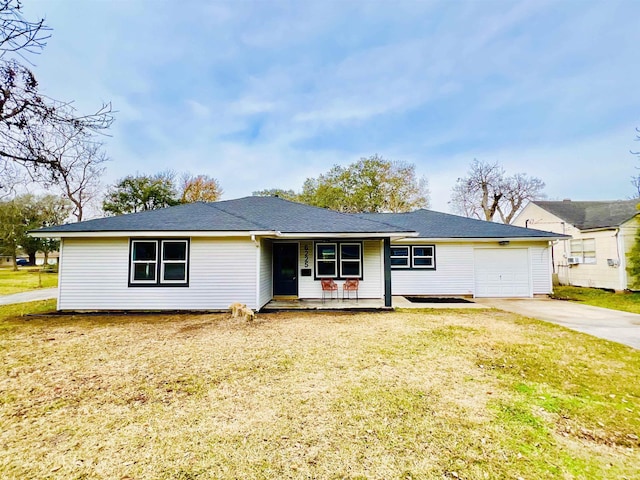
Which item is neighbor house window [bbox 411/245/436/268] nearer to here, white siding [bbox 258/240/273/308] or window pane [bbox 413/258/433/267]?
window pane [bbox 413/258/433/267]

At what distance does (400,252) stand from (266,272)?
5.78 meters

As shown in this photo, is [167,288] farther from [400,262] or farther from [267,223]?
[400,262]

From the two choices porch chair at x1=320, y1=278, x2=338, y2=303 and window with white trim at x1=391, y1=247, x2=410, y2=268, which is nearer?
porch chair at x1=320, y1=278, x2=338, y2=303

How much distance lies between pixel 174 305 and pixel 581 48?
18799 millimetres

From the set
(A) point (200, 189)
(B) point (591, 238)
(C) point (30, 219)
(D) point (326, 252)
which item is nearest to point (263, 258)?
(D) point (326, 252)

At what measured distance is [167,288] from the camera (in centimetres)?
899

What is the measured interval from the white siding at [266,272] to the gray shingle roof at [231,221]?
0.87m

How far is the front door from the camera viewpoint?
10867 mm

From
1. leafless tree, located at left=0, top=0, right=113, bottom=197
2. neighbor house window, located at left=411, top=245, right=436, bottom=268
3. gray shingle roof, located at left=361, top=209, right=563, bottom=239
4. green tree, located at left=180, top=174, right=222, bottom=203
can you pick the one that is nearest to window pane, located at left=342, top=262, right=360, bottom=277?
neighbor house window, located at left=411, top=245, right=436, bottom=268

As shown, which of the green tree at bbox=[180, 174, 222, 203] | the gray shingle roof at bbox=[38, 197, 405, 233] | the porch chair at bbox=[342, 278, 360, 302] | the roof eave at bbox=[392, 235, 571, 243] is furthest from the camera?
the green tree at bbox=[180, 174, 222, 203]

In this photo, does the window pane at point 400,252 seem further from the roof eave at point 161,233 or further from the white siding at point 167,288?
the white siding at point 167,288

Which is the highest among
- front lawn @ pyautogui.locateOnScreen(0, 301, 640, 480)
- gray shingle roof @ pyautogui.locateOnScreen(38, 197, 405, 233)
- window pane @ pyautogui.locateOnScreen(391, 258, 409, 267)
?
gray shingle roof @ pyautogui.locateOnScreen(38, 197, 405, 233)

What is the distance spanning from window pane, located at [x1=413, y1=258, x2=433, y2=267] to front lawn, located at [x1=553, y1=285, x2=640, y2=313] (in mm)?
5351

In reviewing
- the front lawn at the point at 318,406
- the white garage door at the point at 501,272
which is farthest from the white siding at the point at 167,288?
the white garage door at the point at 501,272
